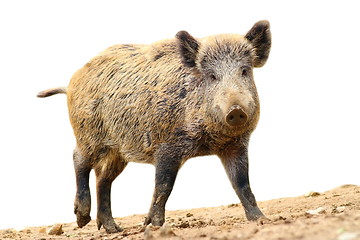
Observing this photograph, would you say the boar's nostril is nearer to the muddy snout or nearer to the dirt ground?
the muddy snout

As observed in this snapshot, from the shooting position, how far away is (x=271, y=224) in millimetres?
7289

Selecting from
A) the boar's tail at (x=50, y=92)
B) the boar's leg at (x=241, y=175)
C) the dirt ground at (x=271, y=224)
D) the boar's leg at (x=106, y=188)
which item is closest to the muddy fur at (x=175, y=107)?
the boar's leg at (x=241, y=175)

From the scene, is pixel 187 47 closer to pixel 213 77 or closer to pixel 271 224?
pixel 213 77

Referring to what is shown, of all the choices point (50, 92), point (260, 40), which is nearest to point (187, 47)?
point (260, 40)

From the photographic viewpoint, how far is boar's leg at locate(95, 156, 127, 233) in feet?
33.8

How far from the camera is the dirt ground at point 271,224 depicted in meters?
5.97

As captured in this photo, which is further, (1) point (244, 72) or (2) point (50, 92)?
(2) point (50, 92)

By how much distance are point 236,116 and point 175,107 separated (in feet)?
3.55

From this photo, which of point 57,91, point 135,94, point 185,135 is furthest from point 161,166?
point 57,91

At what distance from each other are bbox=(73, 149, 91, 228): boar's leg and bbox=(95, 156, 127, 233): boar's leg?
0.18 m

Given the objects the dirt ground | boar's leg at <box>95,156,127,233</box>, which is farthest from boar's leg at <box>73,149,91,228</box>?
the dirt ground

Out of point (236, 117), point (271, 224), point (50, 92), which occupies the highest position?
point (50, 92)

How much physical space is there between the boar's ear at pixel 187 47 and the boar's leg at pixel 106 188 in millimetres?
2212

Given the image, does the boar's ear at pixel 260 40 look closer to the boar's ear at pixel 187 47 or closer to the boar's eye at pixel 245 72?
the boar's eye at pixel 245 72
